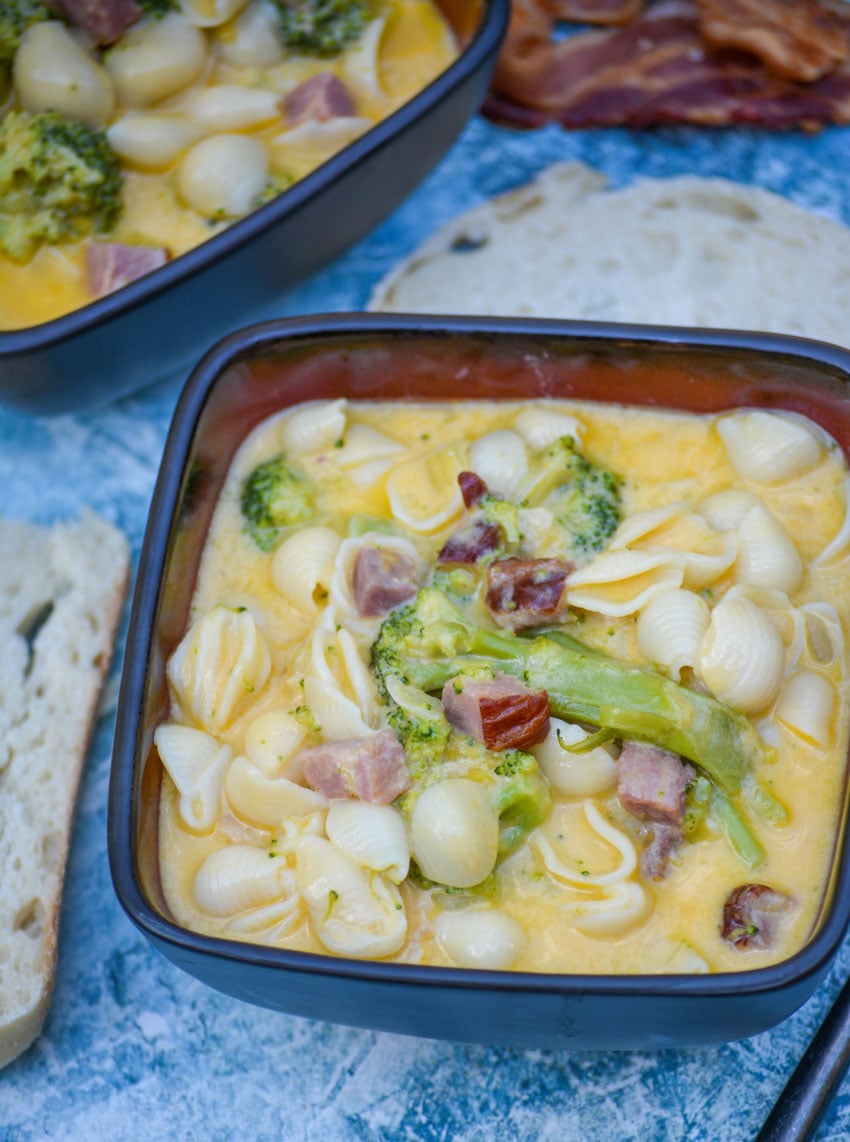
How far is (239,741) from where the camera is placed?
2377 mm

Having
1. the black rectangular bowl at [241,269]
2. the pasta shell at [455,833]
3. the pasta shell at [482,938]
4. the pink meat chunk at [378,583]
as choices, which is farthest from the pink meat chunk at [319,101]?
the pasta shell at [482,938]

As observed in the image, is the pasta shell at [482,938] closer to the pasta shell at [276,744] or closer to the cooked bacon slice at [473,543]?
the pasta shell at [276,744]

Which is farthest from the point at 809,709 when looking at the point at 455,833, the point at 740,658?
the point at 455,833

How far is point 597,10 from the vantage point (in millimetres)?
3539

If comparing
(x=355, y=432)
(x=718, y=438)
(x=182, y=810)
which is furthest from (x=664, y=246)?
(x=182, y=810)

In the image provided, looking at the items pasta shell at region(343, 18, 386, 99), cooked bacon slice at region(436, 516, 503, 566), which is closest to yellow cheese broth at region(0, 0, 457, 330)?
pasta shell at region(343, 18, 386, 99)

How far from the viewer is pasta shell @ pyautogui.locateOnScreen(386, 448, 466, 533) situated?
8.28 feet

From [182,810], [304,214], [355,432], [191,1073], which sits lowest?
[191,1073]

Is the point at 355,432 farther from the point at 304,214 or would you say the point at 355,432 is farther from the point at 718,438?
the point at 718,438

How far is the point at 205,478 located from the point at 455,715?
27.9 inches

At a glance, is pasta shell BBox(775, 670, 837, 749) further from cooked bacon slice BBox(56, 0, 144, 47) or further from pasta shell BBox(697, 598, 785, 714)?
cooked bacon slice BBox(56, 0, 144, 47)

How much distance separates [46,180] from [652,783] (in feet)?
6.14

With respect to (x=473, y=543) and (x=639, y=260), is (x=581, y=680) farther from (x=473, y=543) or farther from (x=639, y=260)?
(x=639, y=260)

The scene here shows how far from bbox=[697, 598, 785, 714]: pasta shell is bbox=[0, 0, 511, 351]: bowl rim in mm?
1248
